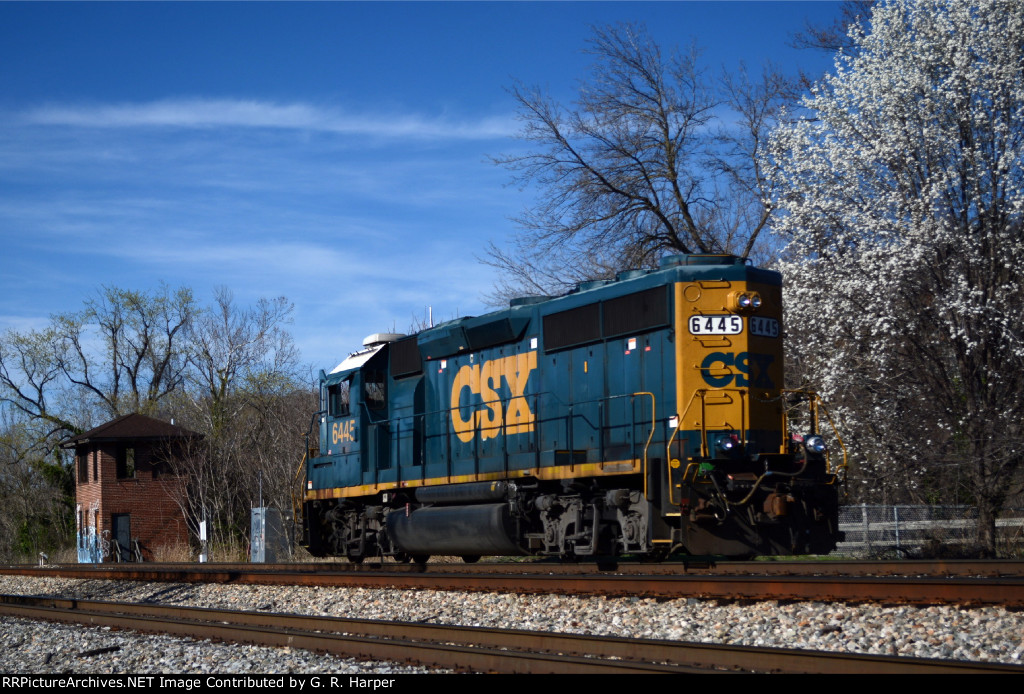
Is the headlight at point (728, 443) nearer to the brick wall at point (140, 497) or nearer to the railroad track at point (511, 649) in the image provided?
the railroad track at point (511, 649)

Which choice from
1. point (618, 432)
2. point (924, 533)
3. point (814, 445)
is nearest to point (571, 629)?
point (618, 432)

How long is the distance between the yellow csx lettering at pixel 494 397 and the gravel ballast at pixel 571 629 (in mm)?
3195

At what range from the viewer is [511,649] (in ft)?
26.4

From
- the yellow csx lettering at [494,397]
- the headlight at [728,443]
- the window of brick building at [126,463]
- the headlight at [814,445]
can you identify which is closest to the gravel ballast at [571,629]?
the headlight at [728,443]

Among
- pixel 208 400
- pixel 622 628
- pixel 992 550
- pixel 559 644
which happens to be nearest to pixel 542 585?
pixel 622 628

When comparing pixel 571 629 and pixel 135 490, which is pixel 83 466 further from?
pixel 571 629

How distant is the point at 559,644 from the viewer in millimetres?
7922

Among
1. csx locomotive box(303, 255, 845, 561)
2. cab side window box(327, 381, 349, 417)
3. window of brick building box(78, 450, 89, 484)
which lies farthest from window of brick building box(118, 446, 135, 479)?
csx locomotive box(303, 255, 845, 561)

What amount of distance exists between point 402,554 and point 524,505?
391cm

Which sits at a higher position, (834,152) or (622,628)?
(834,152)

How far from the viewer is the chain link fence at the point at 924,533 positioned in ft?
57.2

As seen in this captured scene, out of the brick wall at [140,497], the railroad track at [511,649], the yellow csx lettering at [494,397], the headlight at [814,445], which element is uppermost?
the yellow csx lettering at [494,397]

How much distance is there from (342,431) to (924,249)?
11.4 metres
